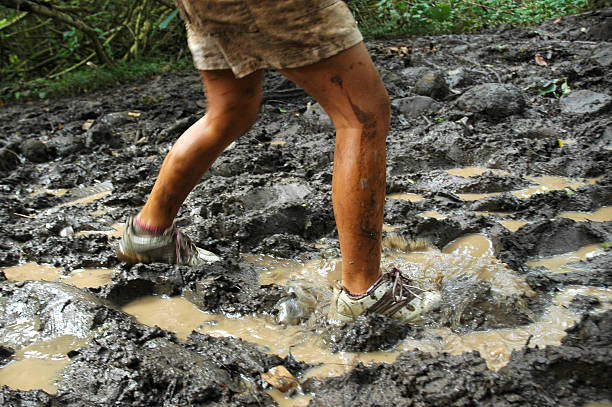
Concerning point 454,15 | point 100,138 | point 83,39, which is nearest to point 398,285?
point 100,138

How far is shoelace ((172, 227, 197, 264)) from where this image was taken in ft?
7.70

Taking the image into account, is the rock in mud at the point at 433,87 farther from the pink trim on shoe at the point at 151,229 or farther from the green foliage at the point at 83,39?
the green foliage at the point at 83,39

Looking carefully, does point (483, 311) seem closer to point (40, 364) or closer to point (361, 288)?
point (361, 288)

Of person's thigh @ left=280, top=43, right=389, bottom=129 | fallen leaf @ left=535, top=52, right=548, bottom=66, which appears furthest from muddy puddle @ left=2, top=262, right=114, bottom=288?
fallen leaf @ left=535, top=52, right=548, bottom=66

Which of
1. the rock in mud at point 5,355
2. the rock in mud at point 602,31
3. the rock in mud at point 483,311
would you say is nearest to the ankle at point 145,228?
the rock in mud at point 5,355

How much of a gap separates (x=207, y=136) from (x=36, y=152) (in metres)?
3.26

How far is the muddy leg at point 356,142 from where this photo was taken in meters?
1.65

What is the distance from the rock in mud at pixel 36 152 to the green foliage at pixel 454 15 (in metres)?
5.64

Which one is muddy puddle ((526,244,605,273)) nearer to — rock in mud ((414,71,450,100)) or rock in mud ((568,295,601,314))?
rock in mud ((568,295,601,314))

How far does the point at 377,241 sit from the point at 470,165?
2.21 metres

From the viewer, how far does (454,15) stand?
31.0 feet

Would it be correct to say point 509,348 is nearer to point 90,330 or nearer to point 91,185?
point 90,330

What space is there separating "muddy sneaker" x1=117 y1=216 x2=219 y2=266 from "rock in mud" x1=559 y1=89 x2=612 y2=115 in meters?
3.71

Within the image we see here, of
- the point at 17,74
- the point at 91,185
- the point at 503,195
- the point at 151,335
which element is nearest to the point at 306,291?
the point at 151,335
